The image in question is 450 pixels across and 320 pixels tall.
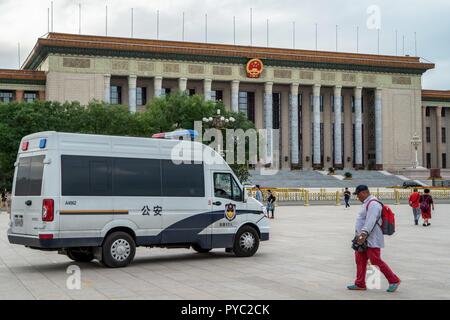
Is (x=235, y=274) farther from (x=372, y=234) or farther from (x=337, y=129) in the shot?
(x=337, y=129)

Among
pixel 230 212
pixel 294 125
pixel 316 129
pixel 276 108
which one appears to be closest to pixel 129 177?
pixel 230 212

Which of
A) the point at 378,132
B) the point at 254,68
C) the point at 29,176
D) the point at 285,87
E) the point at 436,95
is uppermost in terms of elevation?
the point at 254,68

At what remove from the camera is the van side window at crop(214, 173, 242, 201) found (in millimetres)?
15664

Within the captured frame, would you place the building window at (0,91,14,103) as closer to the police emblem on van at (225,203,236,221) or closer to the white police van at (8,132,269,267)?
the white police van at (8,132,269,267)

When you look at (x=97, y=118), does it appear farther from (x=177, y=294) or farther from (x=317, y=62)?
(x=177, y=294)

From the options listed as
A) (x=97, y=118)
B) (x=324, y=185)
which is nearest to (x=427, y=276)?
(x=97, y=118)

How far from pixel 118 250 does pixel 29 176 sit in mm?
2407

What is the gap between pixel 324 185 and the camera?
68562 millimetres

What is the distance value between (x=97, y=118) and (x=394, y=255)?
3795 cm

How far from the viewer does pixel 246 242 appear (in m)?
15.9

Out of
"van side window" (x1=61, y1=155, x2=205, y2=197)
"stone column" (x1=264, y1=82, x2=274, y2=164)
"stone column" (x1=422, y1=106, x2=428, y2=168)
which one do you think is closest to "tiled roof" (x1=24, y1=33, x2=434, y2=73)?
"stone column" (x1=264, y1=82, x2=274, y2=164)

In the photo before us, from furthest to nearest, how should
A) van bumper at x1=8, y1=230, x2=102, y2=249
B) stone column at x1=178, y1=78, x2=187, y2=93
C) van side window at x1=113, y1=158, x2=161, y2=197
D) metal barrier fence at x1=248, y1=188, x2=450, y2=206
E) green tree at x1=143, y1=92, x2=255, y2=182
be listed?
stone column at x1=178, y1=78, x2=187, y2=93, green tree at x1=143, y1=92, x2=255, y2=182, metal barrier fence at x1=248, y1=188, x2=450, y2=206, van side window at x1=113, y1=158, x2=161, y2=197, van bumper at x1=8, y1=230, x2=102, y2=249

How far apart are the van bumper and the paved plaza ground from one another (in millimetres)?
549

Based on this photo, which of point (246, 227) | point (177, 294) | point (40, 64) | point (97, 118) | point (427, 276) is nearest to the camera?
point (177, 294)
